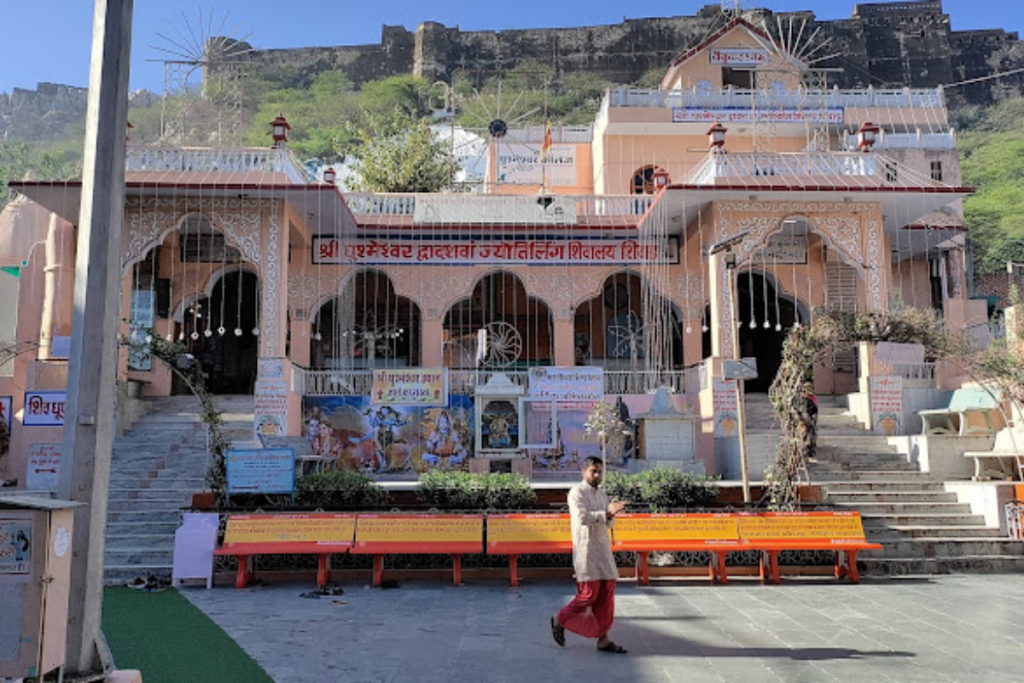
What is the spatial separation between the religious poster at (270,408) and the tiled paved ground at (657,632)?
580cm

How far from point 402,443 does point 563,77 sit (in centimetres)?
6078

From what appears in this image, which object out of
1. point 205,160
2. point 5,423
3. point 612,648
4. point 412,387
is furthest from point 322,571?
point 205,160

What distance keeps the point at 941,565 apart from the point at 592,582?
592cm

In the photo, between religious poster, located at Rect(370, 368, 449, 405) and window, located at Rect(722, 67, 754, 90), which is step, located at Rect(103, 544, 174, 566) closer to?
religious poster, located at Rect(370, 368, 449, 405)

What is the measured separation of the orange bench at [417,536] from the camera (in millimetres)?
8961

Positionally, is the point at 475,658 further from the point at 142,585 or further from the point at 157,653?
the point at 142,585

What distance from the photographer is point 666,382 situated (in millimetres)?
16500

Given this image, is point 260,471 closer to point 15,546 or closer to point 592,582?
point 592,582

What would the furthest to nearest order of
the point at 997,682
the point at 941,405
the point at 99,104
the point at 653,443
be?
1. the point at 941,405
2. the point at 653,443
3. the point at 997,682
4. the point at 99,104

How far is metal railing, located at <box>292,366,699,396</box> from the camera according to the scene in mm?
15812

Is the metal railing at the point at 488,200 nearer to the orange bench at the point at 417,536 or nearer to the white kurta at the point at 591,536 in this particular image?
the orange bench at the point at 417,536

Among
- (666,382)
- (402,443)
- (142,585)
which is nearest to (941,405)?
(666,382)

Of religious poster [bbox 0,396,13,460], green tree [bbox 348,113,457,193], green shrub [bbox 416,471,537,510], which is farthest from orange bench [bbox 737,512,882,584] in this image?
green tree [bbox 348,113,457,193]

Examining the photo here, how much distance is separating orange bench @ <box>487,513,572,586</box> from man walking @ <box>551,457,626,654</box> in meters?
2.79
